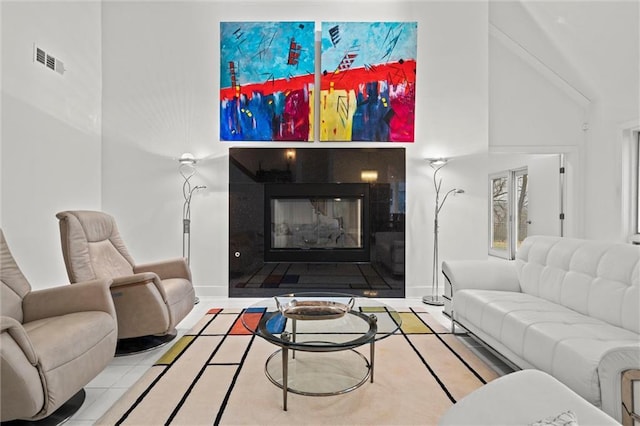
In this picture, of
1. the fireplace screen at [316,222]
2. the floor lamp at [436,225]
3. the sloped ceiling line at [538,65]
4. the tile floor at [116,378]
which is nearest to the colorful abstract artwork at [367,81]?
the floor lamp at [436,225]

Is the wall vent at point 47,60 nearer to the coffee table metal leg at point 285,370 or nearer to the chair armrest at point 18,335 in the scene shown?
the chair armrest at point 18,335

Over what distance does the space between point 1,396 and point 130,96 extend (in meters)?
3.73

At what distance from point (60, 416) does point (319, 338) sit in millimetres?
1359

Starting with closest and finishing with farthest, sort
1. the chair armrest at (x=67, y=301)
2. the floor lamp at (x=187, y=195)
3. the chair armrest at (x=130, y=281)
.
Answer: the chair armrest at (x=67, y=301)
the chair armrest at (x=130, y=281)
the floor lamp at (x=187, y=195)

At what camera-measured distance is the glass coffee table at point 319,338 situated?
6.11 feet

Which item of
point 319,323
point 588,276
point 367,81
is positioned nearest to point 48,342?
point 319,323

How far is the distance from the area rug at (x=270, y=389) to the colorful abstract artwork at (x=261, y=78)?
2547 millimetres

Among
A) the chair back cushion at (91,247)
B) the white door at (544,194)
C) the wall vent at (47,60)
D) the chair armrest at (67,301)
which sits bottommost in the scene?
the chair armrest at (67,301)

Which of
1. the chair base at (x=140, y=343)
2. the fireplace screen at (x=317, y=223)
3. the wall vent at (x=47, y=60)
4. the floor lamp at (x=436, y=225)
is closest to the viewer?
the chair base at (x=140, y=343)

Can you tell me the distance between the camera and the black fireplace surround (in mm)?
4344

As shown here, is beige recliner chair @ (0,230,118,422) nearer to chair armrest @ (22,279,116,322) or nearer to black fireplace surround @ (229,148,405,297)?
chair armrest @ (22,279,116,322)

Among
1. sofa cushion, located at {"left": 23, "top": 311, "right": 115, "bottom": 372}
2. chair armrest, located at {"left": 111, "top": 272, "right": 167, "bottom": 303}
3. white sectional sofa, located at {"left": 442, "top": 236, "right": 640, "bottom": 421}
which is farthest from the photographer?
chair armrest, located at {"left": 111, "top": 272, "right": 167, "bottom": 303}

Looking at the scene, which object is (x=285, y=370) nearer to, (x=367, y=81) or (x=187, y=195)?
(x=187, y=195)

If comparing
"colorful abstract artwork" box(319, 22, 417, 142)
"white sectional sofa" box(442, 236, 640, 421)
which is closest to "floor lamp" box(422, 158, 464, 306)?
"colorful abstract artwork" box(319, 22, 417, 142)
